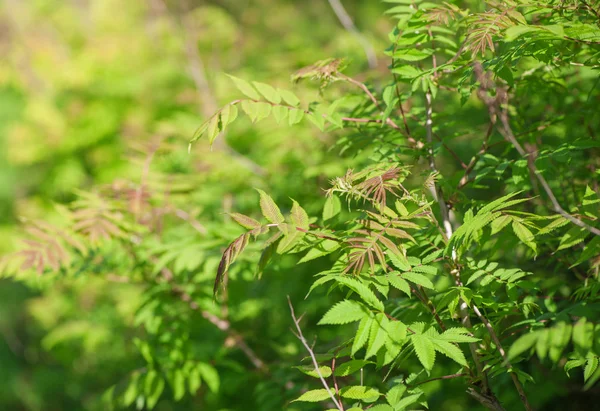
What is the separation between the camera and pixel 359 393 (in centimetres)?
150

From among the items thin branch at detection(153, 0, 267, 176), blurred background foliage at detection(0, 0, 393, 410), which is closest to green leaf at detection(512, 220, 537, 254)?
blurred background foliage at detection(0, 0, 393, 410)

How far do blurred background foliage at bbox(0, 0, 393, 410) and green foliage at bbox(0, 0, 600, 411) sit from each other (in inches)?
1.3

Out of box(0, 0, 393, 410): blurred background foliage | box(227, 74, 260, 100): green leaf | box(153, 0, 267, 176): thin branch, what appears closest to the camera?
box(227, 74, 260, 100): green leaf

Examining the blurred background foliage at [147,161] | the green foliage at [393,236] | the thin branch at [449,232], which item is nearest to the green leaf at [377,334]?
the green foliage at [393,236]

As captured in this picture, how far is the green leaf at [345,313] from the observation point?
131 centimetres

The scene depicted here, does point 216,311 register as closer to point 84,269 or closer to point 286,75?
point 84,269

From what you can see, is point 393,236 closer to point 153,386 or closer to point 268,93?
point 268,93

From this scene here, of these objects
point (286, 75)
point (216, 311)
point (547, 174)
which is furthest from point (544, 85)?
point (286, 75)

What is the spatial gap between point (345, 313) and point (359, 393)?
0.30 m

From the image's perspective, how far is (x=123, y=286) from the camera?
5.24 m

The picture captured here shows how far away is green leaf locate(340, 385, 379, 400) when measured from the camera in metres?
1.47

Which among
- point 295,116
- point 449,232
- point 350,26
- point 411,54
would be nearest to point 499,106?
point 411,54

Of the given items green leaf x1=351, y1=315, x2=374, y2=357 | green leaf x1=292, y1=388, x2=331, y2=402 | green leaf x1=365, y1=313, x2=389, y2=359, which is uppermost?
green leaf x1=351, y1=315, x2=374, y2=357

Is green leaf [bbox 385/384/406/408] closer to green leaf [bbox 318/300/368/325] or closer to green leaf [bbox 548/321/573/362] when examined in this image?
green leaf [bbox 318/300/368/325]
